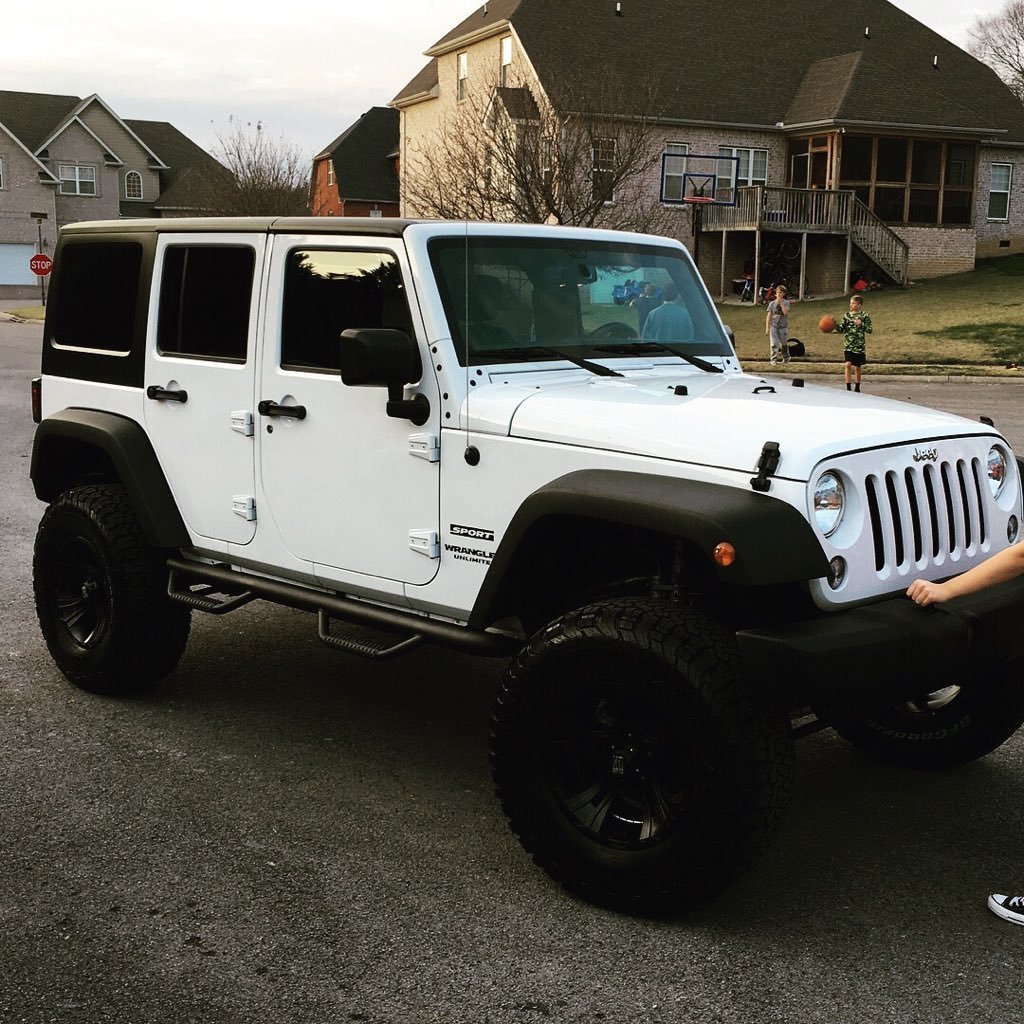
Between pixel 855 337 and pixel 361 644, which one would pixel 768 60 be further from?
pixel 361 644

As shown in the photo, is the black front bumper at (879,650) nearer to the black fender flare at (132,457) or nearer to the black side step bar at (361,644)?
the black side step bar at (361,644)

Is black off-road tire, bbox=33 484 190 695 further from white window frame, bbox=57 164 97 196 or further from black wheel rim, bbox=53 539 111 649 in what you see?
white window frame, bbox=57 164 97 196

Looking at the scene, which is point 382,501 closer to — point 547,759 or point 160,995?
point 547,759

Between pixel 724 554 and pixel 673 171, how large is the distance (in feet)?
136

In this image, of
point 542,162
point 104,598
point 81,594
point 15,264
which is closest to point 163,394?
point 104,598

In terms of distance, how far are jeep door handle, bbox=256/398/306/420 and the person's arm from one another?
2.36 meters

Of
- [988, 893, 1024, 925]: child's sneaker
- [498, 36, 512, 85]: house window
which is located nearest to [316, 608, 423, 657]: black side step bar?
[988, 893, 1024, 925]: child's sneaker

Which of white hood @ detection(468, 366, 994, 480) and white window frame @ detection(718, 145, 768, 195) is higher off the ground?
white window frame @ detection(718, 145, 768, 195)

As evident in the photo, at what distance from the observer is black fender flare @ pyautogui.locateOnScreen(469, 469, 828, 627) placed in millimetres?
3660

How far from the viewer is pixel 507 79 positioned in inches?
1735

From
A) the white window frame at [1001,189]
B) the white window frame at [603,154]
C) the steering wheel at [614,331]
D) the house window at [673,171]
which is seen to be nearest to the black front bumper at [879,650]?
the steering wheel at [614,331]

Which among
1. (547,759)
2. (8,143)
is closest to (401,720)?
(547,759)

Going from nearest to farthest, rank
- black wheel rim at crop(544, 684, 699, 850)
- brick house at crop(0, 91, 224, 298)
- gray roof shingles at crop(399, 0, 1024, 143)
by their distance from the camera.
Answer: black wheel rim at crop(544, 684, 699, 850)
gray roof shingles at crop(399, 0, 1024, 143)
brick house at crop(0, 91, 224, 298)

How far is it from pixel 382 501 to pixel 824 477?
66.0 inches
